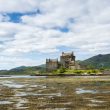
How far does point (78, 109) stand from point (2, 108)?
887cm

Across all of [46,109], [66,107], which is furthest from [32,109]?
[66,107]

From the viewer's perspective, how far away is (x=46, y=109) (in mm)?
34719

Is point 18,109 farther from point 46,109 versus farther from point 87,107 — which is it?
point 87,107

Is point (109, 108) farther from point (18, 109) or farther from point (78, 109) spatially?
point (18, 109)

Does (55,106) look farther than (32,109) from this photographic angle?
Yes

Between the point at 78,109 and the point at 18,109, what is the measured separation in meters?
6.79

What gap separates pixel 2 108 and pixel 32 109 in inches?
146

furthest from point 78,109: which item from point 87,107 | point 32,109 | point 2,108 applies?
point 2,108

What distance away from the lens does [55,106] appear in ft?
122

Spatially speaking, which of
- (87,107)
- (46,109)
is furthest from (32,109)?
(87,107)

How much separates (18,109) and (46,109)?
3.19 metres

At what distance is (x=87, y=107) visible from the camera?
35562 millimetres

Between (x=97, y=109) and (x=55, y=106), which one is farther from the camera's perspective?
(x=55, y=106)

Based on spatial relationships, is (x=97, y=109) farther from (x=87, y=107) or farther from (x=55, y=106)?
(x=55, y=106)
